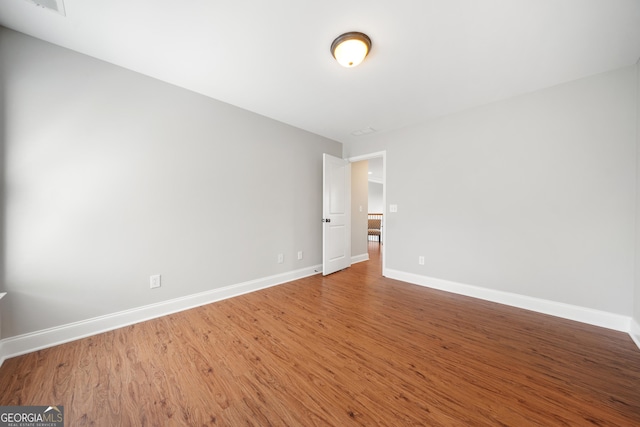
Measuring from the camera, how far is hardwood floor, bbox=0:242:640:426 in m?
1.19

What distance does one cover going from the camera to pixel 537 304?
2.42 metres

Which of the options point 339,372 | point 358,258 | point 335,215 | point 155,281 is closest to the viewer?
point 339,372

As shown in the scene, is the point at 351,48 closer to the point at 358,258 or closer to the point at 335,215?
the point at 335,215

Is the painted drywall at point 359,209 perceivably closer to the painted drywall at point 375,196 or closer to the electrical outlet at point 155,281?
the electrical outlet at point 155,281

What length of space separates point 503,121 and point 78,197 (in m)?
4.54

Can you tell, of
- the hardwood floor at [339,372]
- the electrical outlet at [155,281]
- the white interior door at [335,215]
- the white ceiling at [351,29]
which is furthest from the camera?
the white interior door at [335,215]

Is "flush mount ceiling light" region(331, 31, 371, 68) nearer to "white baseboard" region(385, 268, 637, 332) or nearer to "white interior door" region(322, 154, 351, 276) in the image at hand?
"white interior door" region(322, 154, 351, 276)

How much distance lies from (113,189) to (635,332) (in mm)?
4878

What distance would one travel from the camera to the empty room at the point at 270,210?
137cm

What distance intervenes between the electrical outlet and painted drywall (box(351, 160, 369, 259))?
3.35 meters

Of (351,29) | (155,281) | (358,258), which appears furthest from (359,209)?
(155,281)

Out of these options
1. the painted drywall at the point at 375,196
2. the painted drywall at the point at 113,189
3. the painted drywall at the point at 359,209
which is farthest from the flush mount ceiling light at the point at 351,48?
the painted drywall at the point at 375,196

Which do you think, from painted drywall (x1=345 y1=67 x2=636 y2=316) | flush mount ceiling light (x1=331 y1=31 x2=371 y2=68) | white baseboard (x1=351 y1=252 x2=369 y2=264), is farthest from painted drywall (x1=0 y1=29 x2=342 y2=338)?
painted drywall (x1=345 y1=67 x2=636 y2=316)

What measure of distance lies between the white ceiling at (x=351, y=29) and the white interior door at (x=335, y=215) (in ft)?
4.67
